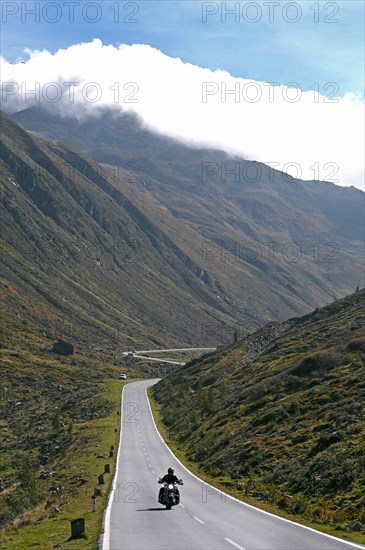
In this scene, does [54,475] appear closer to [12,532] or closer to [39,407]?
[12,532]

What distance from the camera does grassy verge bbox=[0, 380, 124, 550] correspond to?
78.3 ft

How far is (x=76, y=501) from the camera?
35531 mm

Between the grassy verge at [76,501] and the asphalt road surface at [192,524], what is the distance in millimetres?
909

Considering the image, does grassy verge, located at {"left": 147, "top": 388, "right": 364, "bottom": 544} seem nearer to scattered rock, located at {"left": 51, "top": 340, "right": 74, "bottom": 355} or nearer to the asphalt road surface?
the asphalt road surface

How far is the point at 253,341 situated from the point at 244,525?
100 metres

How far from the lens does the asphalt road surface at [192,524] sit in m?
20.2

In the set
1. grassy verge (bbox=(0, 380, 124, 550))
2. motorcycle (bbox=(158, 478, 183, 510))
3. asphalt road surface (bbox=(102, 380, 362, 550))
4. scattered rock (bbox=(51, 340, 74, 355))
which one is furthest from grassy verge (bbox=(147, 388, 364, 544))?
scattered rock (bbox=(51, 340, 74, 355))

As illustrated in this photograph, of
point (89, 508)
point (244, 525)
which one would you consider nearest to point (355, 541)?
point (244, 525)

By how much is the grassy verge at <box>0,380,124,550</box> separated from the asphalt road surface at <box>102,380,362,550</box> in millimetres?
909

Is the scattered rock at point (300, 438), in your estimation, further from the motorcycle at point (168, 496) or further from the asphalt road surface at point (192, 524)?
the motorcycle at point (168, 496)

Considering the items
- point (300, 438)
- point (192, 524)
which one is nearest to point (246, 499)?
point (192, 524)

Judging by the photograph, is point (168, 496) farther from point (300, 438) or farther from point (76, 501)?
point (300, 438)

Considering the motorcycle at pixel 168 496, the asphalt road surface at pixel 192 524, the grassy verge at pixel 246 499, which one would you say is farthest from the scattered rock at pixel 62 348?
the motorcycle at pixel 168 496

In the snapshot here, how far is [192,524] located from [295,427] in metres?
20.0
